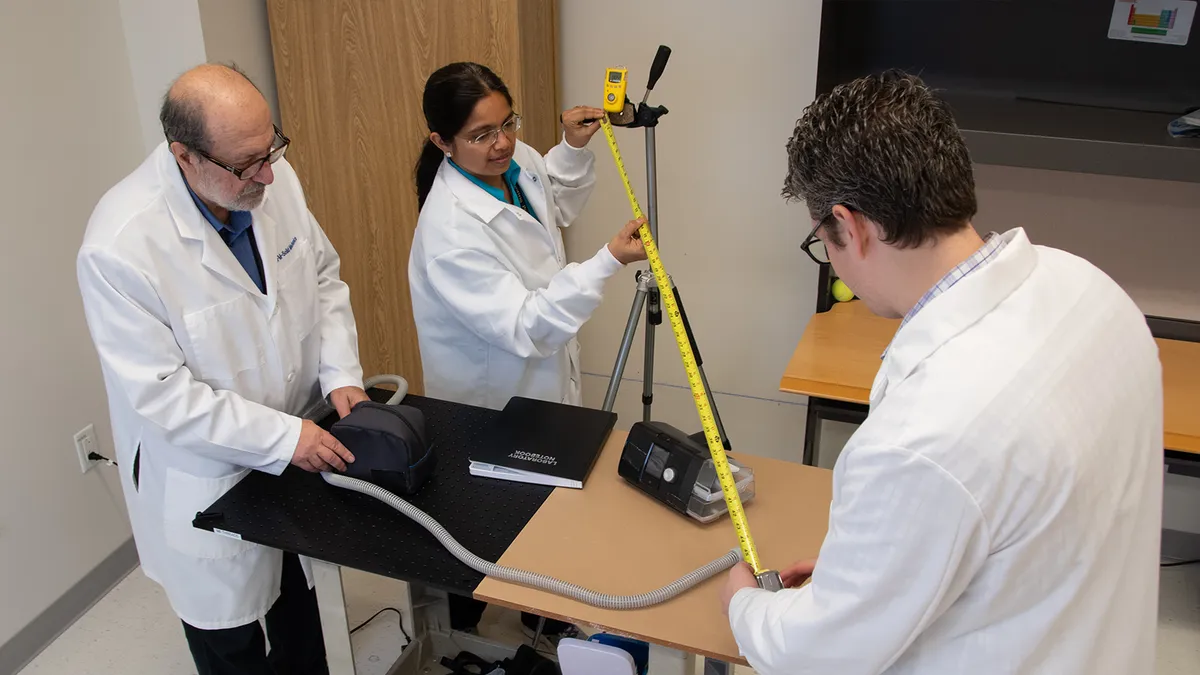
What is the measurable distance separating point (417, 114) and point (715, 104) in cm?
90

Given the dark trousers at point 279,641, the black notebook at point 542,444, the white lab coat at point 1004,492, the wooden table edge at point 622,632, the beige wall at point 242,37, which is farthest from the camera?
the beige wall at point 242,37

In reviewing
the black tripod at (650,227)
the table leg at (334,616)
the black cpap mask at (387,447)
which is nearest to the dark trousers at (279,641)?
the table leg at (334,616)

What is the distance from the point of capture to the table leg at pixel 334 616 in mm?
1590

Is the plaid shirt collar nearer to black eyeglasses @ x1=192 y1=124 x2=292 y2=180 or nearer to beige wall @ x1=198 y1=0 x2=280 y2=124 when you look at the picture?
black eyeglasses @ x1=192 y1=124 x2=292 y2=180

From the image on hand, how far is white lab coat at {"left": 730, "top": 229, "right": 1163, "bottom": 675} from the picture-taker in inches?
34.3

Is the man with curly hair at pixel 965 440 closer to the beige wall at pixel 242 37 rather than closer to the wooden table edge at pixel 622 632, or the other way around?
the wooden table edge at pixel 622 632

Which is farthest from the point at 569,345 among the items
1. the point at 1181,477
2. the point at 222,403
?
the point at 1181,477

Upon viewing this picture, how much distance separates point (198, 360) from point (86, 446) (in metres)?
1.15

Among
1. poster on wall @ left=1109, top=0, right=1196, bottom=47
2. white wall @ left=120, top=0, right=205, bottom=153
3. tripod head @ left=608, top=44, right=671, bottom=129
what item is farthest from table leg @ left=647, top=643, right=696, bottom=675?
white wall @ left=120, top=0, right=205, bottom=153

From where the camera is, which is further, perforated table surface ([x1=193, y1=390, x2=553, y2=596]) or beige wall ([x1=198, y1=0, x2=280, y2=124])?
beige wall ([x1=198, y1=0, x2=280, y2=124])

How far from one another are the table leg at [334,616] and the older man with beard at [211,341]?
0.11 m

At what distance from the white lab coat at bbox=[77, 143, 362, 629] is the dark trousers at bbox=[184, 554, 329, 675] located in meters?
0.08

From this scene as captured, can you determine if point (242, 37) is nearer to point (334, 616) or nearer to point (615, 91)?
point (615, 91)

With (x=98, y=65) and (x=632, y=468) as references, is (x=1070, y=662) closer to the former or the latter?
(x=632, y=468)
